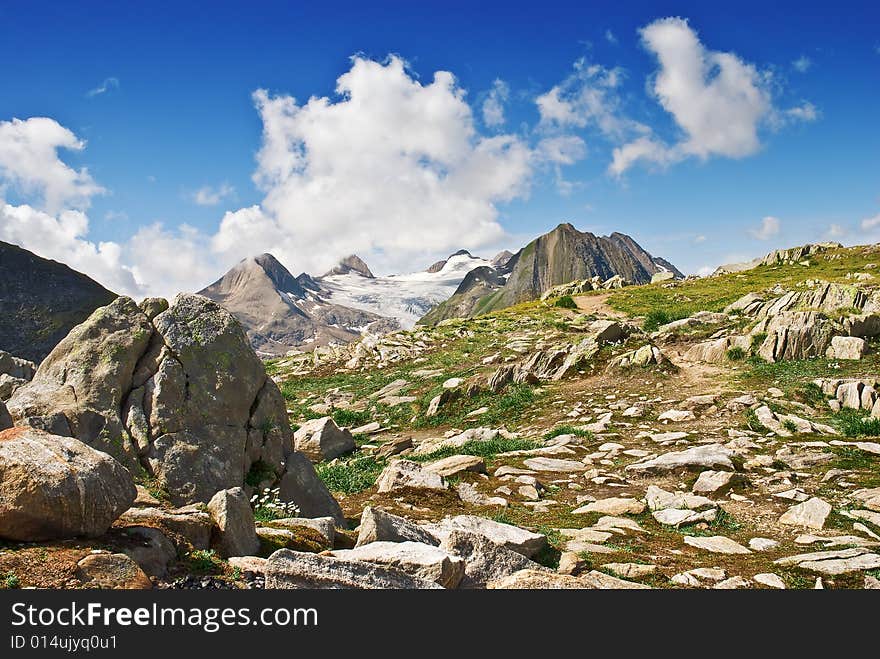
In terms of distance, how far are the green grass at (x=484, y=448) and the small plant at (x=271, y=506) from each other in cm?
758

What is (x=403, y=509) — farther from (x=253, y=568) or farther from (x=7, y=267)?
(x=7, y=267)

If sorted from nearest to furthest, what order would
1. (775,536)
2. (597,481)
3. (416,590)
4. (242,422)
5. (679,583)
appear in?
(416,590)
(679,583)
(775,536)
(242,422)
(597,481)

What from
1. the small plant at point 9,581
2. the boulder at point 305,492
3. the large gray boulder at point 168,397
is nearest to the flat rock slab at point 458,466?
the boulder at point 305,492

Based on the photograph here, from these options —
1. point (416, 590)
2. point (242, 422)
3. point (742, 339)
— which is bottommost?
point (416, 590)

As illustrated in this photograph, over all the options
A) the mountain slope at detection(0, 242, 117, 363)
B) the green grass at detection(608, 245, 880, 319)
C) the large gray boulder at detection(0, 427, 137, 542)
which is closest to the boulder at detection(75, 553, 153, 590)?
the large gray boulder at detection(0, 427, 137, 542)

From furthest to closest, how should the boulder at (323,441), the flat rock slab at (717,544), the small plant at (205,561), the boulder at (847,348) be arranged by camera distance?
the boulder at (847,348)
the boulder at (323,441)
the flat rock slab at (717,544)
the small plant at (205,561)

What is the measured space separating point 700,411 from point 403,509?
1232cm

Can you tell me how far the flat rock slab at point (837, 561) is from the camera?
25.4ft

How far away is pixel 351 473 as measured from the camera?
1697 cm

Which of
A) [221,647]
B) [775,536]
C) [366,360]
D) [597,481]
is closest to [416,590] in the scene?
[221,647]

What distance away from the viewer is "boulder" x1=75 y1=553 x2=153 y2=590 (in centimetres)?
502

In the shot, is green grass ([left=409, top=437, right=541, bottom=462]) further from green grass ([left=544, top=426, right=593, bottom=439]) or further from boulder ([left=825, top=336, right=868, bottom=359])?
boulder ([left=825, top=336, right=868, bottom=359])

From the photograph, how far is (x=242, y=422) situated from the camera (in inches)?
439

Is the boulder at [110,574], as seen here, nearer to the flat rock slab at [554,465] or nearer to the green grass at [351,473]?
the green grass at [351,473]
